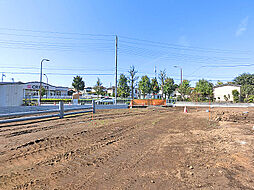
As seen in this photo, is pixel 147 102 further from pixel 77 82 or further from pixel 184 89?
pixel 77 82

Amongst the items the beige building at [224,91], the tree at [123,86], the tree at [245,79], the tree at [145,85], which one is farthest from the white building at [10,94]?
the tree at [245,79]

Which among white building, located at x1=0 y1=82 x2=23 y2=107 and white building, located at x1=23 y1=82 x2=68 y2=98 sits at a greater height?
white building, located at x1=23 y1=82 x2=68 y2=98

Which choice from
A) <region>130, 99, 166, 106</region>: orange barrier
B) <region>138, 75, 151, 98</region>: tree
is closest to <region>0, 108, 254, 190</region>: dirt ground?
<region>130, 99, 166, 106</region>: orange barrier

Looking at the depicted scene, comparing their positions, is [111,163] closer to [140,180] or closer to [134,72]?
[140,180]

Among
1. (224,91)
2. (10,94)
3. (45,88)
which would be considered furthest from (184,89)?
(45,88)

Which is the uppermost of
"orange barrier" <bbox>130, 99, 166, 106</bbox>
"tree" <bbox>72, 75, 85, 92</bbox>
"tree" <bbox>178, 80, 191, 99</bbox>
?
"tree" <bbox>72, 75, 85, 92</bbox>

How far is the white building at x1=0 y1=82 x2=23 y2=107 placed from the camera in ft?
48.2

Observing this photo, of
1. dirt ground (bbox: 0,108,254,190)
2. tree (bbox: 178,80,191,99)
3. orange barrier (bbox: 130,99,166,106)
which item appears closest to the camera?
dirt ground (bbox: 0,108,254,190)

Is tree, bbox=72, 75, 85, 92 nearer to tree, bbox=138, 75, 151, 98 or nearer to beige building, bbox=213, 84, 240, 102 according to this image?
tree, bbox=138, 75, 151, 98

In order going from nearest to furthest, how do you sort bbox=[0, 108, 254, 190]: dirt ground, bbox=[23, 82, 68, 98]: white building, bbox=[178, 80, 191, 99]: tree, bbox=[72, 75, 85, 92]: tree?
bbox=[0, 108, 254, 190]: dirt ground < bbox=[178, 80, 191, 99]: tree < bbox=[23, 82, 68, 98]: white building < bbox=[72, 75, 85, 92]: tree

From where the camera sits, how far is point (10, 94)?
15594 millimetres

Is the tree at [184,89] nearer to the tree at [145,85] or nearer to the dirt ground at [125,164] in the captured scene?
the tree at [145,85]

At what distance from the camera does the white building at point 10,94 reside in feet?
48.2

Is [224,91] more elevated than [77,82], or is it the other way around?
[77,82]
